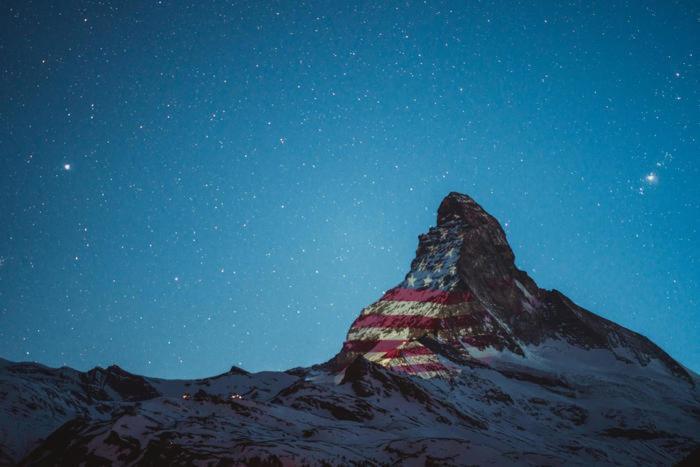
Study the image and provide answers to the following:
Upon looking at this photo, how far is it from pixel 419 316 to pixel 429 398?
268 feet

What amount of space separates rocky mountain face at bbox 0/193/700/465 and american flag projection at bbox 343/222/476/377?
25.4 inches

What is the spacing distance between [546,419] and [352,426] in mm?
57312

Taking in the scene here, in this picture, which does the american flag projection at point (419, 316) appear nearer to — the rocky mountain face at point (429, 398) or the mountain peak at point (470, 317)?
the mountain peak at point (470, 317)

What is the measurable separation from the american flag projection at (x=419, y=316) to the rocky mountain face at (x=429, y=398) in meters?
0.65

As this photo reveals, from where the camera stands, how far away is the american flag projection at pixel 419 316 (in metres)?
114

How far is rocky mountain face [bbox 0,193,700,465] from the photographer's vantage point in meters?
38.6

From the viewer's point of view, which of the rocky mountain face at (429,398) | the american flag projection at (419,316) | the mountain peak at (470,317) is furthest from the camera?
the mountain peak at (470,317)

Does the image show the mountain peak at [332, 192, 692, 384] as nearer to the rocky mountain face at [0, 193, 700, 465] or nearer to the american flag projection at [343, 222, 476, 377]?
the american flag projection at [343, 222, 476, 377]

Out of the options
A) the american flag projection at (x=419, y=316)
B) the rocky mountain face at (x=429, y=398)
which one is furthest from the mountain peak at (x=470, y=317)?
the rocky mountain face at (x=429, y=398)

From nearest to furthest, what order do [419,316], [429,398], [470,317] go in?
[429,398]
[470,317]
[419,316]

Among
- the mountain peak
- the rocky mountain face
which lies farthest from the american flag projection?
the rocky mountain face

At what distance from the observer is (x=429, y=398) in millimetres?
72625

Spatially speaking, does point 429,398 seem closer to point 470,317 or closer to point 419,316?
point 470,317

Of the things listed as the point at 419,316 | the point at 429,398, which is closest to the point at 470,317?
the point at 419,316
